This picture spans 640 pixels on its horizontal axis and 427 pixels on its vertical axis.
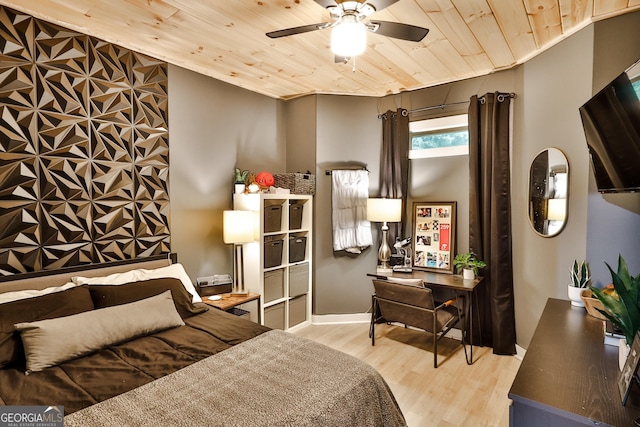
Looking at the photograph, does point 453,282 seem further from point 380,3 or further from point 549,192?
point 380,3

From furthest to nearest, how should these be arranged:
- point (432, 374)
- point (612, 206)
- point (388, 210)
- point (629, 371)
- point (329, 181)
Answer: point (329, 181) < point (388, 210) < point (432, 374) < point (612, 206) < point (629, 371)

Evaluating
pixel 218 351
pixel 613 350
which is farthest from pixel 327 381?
pixel 613 350

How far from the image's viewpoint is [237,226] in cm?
319

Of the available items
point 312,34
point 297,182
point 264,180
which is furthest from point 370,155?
point 312,34

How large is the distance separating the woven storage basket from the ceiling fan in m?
1.84

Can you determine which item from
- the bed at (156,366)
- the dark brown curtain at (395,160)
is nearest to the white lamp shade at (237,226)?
the bed at (156,366)

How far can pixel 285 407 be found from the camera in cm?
140

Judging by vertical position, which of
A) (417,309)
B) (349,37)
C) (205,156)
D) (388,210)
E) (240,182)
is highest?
(349,37)

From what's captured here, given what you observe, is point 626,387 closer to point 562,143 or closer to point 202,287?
point 562,143

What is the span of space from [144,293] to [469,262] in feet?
9.11

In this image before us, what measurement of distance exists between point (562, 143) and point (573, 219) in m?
0.59

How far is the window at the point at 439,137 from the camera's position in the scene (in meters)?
3.53

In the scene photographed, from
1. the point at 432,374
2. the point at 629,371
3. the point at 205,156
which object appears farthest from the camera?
the point at 205,156

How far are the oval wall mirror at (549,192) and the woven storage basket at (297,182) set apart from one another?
2.14 metres
